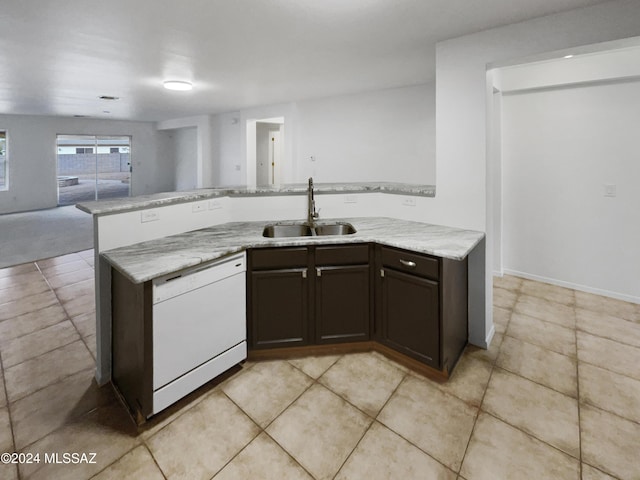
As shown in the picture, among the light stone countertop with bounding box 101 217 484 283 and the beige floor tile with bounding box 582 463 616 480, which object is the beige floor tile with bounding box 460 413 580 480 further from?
the light stone countertop with bounding box 101 217 484 283

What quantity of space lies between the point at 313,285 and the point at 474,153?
1.53m

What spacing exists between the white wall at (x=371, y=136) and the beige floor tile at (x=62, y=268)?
11.5 feet

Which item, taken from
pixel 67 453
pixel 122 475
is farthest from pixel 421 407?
pixel 67 453

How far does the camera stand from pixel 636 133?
3.09 m

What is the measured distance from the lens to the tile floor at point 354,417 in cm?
151

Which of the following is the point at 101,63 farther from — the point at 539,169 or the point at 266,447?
the point at 539,169

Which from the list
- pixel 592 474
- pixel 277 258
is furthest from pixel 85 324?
pixel 592 474

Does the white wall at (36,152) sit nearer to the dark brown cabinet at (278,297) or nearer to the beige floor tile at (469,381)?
the dark brown cabinet at (278,297)

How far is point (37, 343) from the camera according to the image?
2.56m

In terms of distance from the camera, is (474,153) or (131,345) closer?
(131,345)

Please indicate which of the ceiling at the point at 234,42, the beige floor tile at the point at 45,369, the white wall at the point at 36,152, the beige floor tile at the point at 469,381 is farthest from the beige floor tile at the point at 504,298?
the white wall at the point at 36,152

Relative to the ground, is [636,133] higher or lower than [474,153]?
higher

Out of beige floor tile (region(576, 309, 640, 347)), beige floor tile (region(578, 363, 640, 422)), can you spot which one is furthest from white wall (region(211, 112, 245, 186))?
beige floor tile (region(578, 363, 640, 422))

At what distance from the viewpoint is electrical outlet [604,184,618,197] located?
327 centimetres
